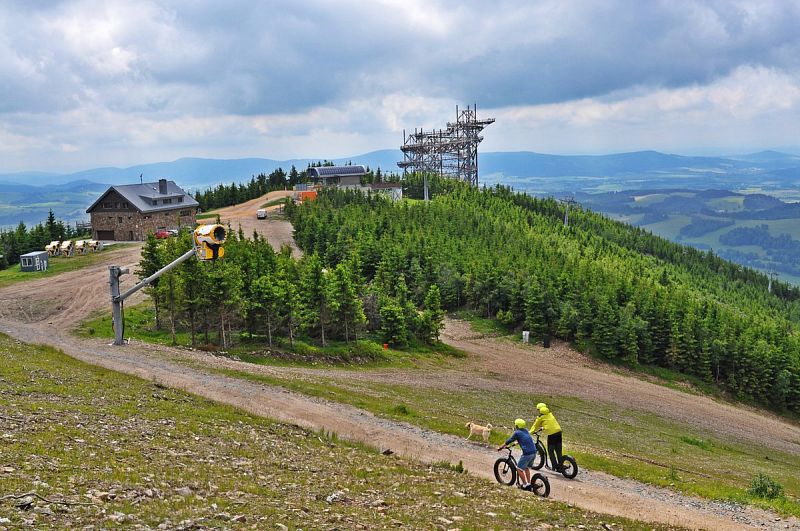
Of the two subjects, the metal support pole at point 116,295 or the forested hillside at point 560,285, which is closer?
the metal support pole at point 116,295

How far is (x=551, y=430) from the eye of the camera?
20609 mm

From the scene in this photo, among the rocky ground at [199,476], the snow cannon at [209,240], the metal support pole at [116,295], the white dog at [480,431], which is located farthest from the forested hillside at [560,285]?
the rocky ground at [199,476]

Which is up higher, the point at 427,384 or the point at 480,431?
the point at 480,431

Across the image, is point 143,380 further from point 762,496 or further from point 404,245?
point 404,245

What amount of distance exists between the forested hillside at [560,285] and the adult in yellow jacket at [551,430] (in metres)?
34.3

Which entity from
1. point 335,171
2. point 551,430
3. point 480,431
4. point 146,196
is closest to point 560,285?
point 480,431

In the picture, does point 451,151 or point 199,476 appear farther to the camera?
point 451,151

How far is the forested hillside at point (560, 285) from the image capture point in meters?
62.2

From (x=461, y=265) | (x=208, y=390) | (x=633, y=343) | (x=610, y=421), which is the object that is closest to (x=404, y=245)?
(x=461, y=265)

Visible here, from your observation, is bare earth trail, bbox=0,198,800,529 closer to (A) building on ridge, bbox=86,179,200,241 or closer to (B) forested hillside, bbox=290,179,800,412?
(B) forested hillside, bbox=290,179,800,412

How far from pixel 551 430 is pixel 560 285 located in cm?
5125

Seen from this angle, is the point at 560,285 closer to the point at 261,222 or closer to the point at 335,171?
the point at 261,222

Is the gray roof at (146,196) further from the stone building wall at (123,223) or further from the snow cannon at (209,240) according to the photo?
the snow cannon at (209,240)

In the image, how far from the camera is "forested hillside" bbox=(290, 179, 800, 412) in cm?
6219
